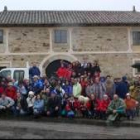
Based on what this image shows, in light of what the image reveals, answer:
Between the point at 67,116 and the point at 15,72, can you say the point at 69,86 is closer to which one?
the point at 67,116

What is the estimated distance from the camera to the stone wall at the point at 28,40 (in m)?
33.8

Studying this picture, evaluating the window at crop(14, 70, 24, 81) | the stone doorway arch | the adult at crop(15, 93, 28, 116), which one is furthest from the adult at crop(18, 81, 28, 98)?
the stone doorway arch

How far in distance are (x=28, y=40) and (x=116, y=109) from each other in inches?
626

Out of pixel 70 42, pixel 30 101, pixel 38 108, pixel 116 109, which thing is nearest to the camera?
pixel 116 109

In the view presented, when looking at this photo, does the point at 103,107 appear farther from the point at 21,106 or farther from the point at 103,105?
the point at 21,106

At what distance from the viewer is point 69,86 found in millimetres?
20703

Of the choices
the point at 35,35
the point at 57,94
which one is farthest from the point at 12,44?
the point at 57,94

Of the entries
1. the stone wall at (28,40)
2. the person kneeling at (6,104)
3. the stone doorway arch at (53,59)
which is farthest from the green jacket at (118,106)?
the stone wall at (28,40)

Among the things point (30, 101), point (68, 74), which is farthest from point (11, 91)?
point (68, 74)

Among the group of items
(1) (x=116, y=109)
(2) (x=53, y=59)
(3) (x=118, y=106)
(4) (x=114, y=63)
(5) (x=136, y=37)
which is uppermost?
(5) (x=136, y=37)

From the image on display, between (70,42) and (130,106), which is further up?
(70,42)

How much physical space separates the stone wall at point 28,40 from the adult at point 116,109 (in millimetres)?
15276

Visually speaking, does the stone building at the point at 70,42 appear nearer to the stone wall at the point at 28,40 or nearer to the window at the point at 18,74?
the stone wall at the point at 28,40

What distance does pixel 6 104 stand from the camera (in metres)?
20.1
